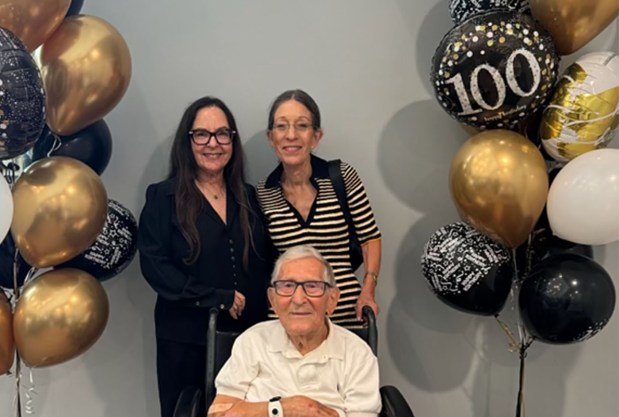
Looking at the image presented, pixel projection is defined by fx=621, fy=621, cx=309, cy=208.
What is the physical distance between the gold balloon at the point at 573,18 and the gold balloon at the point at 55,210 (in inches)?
59.9

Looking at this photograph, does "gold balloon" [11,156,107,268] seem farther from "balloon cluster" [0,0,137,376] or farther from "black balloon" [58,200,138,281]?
"black balloon" [58,200,138,281]

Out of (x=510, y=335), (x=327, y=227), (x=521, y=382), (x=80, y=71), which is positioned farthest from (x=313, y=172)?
(x=521, y=382)

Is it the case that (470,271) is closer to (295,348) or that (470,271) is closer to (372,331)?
(372,331)

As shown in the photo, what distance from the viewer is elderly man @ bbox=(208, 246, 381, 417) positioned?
1794mm

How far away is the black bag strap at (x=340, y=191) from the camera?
226cm

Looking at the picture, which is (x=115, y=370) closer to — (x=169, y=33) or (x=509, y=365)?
(x=169, y=33)

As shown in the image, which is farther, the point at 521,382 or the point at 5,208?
the point at 521,382

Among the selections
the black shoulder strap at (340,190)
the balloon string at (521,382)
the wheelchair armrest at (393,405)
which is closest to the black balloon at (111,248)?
the black shoulder strap at (340,190)

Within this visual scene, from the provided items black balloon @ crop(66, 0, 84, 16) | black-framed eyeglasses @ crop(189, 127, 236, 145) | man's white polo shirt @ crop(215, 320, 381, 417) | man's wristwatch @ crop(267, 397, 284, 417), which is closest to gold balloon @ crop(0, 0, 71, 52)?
black balloon @ crop(66, 0, 84, 16)

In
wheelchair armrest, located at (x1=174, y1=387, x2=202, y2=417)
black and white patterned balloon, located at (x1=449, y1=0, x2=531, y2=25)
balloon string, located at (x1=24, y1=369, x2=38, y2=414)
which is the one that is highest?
black and white patterned balloon, located at (x1=449, y1=0, x2=531, y2=25)

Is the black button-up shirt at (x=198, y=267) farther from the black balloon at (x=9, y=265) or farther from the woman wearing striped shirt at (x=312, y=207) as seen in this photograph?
the black balloon at (x=9, y=265)

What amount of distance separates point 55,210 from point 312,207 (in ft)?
2.78

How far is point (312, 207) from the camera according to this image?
221 cm

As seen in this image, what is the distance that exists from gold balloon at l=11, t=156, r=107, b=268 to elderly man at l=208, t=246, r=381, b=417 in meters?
0.59
